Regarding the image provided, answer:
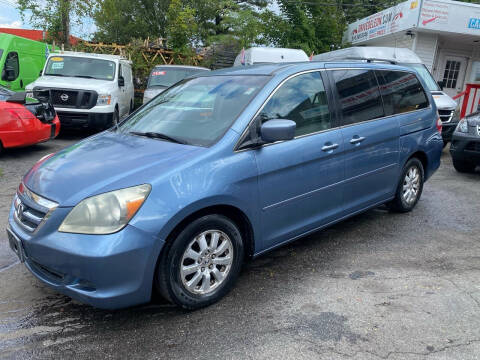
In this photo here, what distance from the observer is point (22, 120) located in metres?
7.07

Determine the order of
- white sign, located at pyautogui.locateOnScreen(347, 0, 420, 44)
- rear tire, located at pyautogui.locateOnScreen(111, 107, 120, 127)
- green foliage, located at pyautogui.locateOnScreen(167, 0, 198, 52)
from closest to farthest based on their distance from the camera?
rear tire, located at pyautogui.locateOnScreen(111, 107, 120, 127)
white sign, located at pyautogui.locateOnScreen(347, 0, 420, 44)
green foliage, located at pyautogui.locateOnScreen(167, 0, 198, 52)

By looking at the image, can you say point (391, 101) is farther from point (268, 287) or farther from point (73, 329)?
point (73, 329)

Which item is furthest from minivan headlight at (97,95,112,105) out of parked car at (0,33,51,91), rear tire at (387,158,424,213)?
rear tire at (387,158,424,213)

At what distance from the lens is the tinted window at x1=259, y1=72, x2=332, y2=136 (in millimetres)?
3316

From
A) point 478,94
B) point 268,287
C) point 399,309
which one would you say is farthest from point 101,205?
point 478,94

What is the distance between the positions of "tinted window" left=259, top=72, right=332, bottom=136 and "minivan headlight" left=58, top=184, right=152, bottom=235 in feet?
4.16

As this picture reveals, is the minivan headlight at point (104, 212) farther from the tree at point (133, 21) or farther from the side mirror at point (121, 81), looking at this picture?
the tree at point (133, 21)

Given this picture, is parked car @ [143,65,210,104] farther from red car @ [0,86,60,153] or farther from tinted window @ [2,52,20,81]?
red car @ [0,86,60,153]

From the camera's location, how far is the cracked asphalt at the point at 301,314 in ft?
8.08

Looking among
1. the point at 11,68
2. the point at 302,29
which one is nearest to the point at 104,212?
the point at 11,68

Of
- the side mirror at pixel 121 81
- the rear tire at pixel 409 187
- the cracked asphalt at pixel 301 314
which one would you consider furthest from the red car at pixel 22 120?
the rear tire at pixel 409 187

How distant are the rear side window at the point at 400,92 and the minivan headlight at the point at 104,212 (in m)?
3.06

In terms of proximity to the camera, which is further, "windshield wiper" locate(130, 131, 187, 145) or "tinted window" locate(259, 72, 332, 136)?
"tinted window" locate(259, 72, 332, 136)

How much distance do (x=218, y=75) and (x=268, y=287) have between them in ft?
6.60
